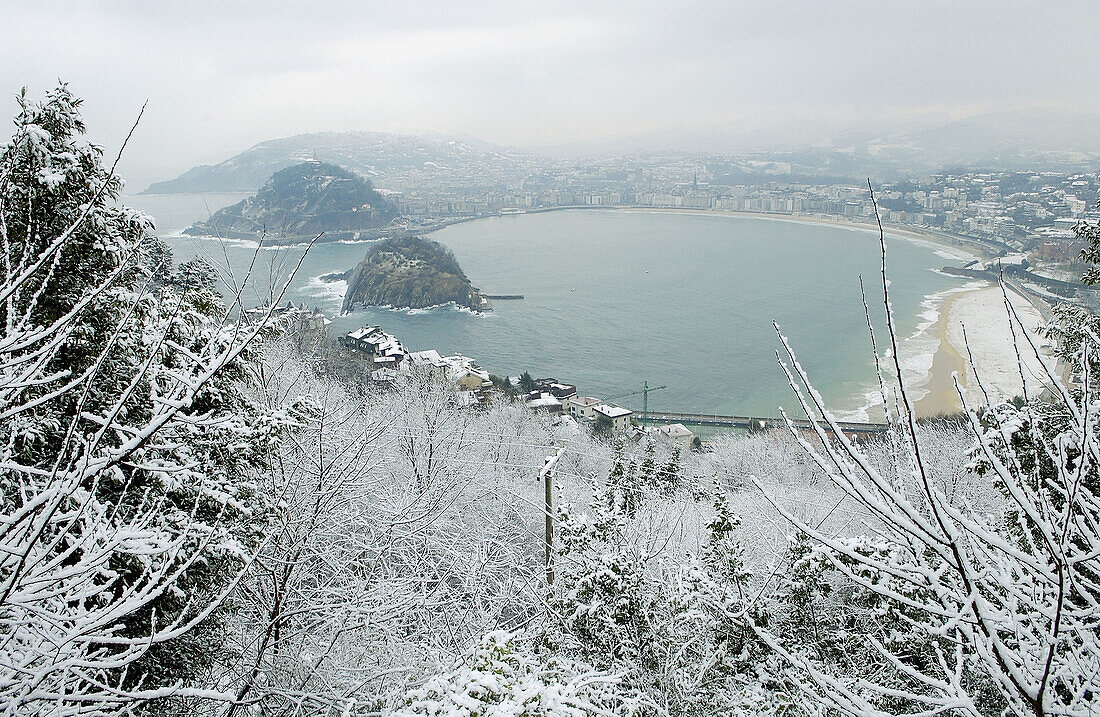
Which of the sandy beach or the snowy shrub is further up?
the snowy shrub

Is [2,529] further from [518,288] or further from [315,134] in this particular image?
[315,134]

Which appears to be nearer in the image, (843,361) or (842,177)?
(843,361)

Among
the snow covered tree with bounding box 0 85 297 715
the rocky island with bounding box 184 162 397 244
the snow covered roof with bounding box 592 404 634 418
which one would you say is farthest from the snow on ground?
the rocky island with bounding box 184 162 397 244

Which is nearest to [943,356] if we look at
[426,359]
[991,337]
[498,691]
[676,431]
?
[991,337]

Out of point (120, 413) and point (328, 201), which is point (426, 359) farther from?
point (328, 201)

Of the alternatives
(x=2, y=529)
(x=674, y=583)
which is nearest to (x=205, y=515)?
(x=2, y=529)

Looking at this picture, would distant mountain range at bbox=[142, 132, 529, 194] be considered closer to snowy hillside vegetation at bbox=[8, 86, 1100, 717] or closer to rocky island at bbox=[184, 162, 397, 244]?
rocky island at bbox=[184, 162, 397, 244]

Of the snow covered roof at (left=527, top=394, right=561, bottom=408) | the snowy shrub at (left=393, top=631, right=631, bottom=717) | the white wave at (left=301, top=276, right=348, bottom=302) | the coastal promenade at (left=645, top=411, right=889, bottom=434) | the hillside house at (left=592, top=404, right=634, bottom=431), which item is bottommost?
the coastal promenade at (left=645, top=411, right=889, bottom=434)
